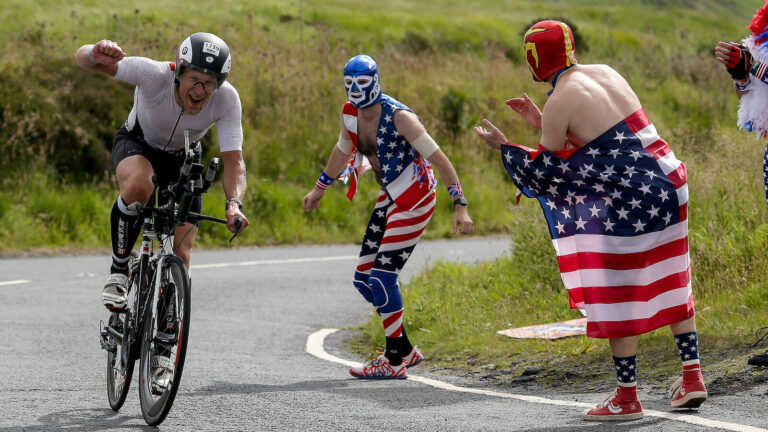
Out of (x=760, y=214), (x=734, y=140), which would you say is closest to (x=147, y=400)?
(x=760, y=214)

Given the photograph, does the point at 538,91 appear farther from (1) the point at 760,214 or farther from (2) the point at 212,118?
(2) the point at 212,118

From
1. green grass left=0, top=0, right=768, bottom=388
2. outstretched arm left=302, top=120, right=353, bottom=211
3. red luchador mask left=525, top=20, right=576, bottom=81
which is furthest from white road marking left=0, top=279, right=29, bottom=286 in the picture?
red luchador mask left=525, top=20, right=576, bottom=81

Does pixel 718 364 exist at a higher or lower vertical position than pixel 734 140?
lower

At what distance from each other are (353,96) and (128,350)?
253cm

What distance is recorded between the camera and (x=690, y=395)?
5.74m

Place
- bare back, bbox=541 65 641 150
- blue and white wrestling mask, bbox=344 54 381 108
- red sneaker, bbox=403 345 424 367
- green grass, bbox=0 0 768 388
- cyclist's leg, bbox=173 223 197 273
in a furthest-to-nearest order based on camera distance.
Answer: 1. green grass, bbox=0 0 768 388
2. red sneaker, bbox=403 345 424 367
3. blue and white wrestling mask, bbox=344 54 381 108
4. cyclist's leg, bbox=173 223 197 273
5. bare back, bbox=541 65 641 150

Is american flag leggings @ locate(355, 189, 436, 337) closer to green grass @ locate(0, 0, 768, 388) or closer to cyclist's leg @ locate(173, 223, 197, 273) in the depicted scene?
green grass @ locate(0, 0, 768, 388)

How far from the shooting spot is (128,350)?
6.25 m

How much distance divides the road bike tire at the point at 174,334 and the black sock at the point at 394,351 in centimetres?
223

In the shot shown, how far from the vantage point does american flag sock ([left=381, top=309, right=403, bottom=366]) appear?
305 inches

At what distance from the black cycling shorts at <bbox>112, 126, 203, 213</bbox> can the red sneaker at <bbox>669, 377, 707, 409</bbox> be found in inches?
117

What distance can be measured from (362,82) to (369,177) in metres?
13.8

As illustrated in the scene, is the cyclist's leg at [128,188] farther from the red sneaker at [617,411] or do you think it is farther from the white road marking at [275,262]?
the white road marking at [275,262]

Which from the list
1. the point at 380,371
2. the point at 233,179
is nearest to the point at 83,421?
the point at 233,179
